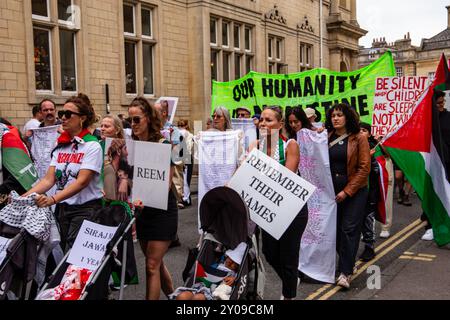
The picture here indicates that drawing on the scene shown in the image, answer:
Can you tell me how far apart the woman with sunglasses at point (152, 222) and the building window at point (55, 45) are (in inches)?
323

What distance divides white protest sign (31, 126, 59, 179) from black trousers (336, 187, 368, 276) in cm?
390

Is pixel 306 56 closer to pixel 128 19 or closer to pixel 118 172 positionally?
pixel 128 19

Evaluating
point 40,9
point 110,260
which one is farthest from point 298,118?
point 40,9

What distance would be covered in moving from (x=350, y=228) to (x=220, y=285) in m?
2.16

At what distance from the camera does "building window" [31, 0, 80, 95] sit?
1147cm

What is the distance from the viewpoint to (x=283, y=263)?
4191 millimetres

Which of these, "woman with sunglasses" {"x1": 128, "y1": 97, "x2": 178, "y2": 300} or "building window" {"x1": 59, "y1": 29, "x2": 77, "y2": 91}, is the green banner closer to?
"building window" {"x1": 59, "y1": 29, "x2": 77, "y2": 91}

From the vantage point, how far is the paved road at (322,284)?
4969 millimetres

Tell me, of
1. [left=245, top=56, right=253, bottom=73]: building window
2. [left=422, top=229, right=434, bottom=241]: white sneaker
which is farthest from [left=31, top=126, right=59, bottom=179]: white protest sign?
[left=245, top=56, right=253, bottom=73]: building window

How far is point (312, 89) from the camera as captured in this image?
10164 mm

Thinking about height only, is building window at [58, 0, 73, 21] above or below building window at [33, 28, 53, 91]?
above

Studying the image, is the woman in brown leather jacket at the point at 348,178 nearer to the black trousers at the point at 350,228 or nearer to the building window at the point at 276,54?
the black trousers at the point at 350,228

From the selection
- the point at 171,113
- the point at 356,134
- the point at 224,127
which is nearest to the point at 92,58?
the point at 171,113
